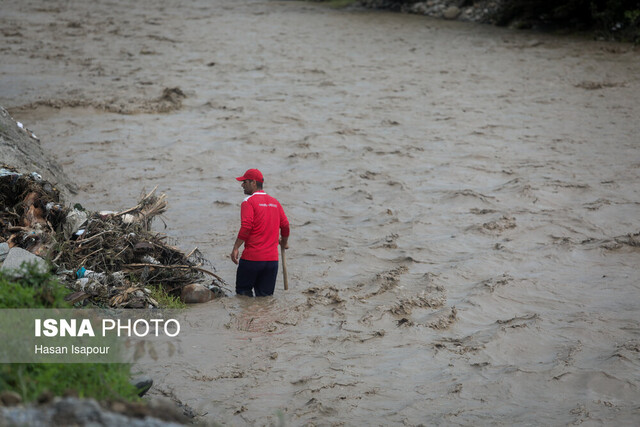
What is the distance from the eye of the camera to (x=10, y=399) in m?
3.09

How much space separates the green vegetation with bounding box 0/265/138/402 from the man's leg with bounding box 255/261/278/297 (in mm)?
3048

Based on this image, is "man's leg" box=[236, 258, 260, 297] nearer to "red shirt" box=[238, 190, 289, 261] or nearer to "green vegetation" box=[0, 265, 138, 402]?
"red shirt" box=[238, 190, 289, 261]

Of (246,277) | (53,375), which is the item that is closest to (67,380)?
(53,375)

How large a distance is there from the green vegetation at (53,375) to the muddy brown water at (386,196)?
1377mm

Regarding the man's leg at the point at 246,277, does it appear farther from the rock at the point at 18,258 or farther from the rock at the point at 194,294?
Result: the rock at the point at 18,258

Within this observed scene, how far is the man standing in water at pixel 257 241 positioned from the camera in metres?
7.02

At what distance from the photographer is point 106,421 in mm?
3061

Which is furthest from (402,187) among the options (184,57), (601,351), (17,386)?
(184,57)

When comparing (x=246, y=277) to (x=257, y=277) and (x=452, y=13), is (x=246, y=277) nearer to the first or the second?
(x=257, y=277)

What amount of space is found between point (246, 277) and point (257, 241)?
40cm

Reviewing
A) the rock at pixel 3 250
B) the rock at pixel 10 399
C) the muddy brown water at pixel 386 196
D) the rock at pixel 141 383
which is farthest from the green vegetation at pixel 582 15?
the rock at pixel 10 399

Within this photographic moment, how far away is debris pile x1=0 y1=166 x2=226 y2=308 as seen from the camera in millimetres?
6312

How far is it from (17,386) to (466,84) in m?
13.6

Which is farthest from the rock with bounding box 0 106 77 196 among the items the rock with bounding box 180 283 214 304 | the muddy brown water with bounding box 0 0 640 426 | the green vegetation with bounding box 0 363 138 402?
the green vegetation with bounding box 0 363 138 402
